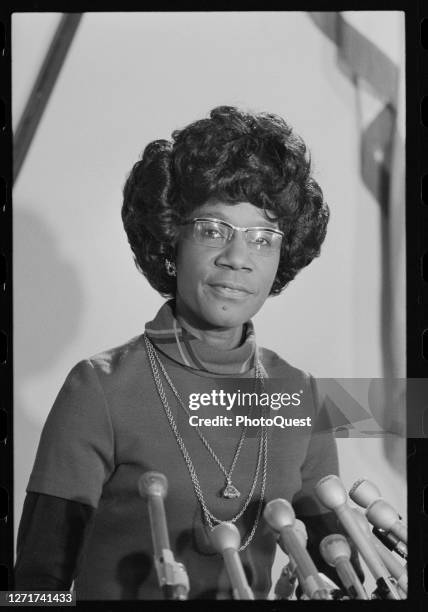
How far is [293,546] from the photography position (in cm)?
90

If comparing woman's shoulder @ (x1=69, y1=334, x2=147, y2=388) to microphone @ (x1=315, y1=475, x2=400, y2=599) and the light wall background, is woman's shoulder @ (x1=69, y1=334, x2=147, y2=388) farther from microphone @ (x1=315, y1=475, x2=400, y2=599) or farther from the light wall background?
microphone @ (x1=315, y1=475, x2=400, y2=599)

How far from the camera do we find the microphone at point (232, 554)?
0.88 metres

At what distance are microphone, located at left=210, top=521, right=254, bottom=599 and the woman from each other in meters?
0.01

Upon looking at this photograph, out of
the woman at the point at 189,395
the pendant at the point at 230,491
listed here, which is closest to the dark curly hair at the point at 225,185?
the woman at the point at 189,395

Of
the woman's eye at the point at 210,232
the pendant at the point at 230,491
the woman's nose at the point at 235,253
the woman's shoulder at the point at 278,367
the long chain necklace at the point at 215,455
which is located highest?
the woman's eye at the point at 210,232

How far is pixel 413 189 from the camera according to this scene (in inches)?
37.9

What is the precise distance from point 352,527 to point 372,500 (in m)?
0.05

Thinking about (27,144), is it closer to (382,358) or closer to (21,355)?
(21,355)

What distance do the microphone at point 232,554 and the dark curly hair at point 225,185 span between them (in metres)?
0.26

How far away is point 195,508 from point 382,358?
26 centimetres

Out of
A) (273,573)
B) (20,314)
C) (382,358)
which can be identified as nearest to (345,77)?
(382,358)

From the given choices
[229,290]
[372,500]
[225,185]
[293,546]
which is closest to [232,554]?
[293,546]

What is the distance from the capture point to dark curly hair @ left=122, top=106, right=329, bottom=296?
92cm

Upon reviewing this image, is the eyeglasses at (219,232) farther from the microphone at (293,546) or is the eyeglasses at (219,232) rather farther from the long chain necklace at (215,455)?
the microphone at (293,546)
